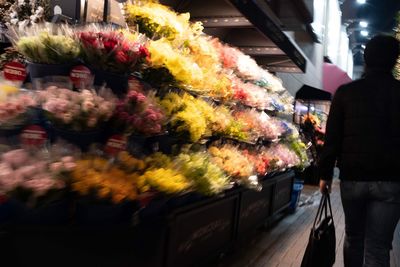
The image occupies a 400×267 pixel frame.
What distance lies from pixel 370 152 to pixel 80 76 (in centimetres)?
184

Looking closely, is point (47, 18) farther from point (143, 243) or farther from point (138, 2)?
point (143, 243)

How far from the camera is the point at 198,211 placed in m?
2.89

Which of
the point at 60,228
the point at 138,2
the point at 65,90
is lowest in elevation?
the point at 60,228

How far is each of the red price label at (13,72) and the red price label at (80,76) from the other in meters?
0.30

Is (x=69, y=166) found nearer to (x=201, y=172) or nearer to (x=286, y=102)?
(x=201, y=172)

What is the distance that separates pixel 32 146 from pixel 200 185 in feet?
3.77

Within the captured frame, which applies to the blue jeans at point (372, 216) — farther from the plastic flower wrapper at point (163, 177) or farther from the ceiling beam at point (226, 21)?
the ceiling beam at point (226, 21)

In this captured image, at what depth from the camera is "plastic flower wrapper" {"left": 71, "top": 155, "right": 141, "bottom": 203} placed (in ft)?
5.95

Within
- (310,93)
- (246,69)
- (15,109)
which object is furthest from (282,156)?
(310,93)

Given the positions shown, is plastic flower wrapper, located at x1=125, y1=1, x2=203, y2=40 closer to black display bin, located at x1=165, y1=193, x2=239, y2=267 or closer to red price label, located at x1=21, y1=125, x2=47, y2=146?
red price label, located at x1=21, y1=125, x2=47, y2=146

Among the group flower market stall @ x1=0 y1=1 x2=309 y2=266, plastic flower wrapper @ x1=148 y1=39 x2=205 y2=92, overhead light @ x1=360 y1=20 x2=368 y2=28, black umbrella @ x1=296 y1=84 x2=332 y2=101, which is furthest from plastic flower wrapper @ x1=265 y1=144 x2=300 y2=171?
overhead light @ x1=360 y1=20 x2=368 y2=28

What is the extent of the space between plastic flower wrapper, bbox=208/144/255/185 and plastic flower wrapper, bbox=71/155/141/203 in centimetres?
129

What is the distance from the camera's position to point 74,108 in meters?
1.94

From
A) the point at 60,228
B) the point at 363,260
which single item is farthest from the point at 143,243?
the point at 363,260
